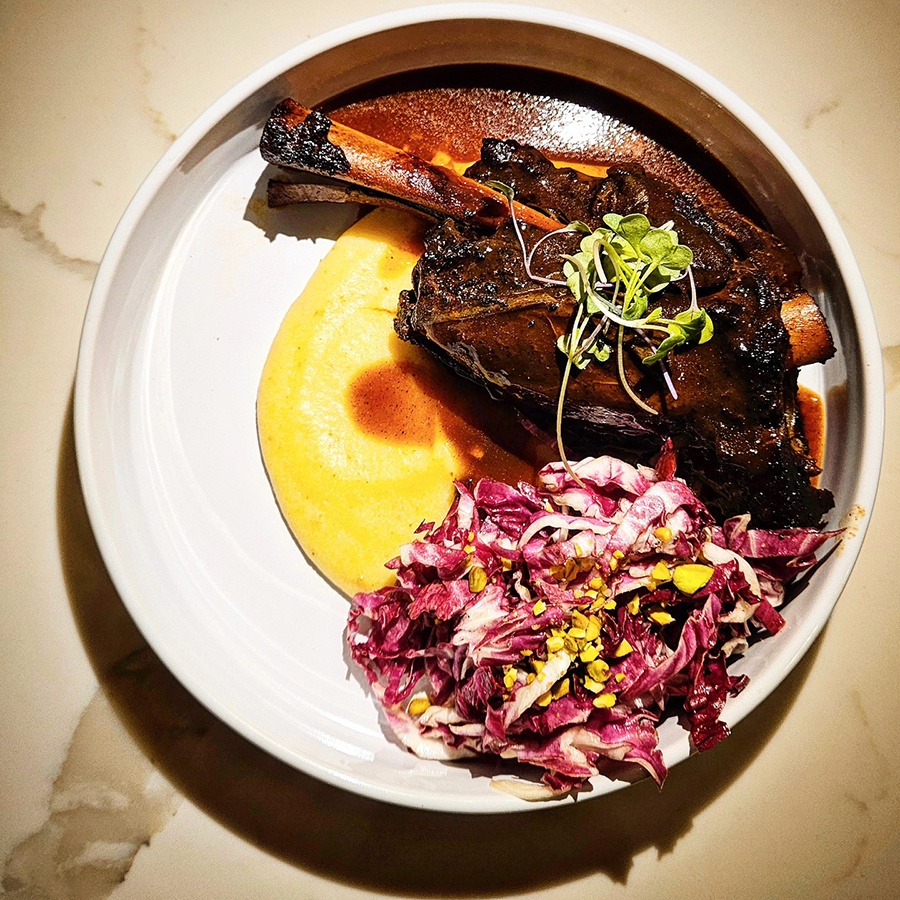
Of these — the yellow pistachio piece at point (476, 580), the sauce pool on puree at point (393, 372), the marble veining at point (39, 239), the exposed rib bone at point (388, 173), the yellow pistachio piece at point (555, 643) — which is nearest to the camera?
the yellow pistachio piece at point (555, 643)

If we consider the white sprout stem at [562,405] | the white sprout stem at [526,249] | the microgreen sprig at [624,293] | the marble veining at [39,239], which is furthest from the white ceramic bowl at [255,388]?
the white sprout stem at [562,405]

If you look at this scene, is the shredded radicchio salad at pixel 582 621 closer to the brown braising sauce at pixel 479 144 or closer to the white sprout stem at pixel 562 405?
the white sprout stem at pixel 562 405

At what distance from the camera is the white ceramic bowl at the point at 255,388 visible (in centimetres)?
234

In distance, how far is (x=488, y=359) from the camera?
2.34 metres

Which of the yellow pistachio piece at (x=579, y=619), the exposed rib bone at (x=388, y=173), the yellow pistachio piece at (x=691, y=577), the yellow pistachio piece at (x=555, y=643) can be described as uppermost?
the exposed rib bone at (x=388, y=173)

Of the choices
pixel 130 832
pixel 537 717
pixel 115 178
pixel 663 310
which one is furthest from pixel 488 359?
pixel 130 832

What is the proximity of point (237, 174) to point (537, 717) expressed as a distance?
2.26m

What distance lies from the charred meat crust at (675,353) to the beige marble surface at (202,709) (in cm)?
84

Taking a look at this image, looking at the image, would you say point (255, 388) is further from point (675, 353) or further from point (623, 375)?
point (675, 353)

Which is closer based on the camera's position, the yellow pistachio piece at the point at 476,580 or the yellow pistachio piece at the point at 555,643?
the yellow pistachio piece at the point at 555,643

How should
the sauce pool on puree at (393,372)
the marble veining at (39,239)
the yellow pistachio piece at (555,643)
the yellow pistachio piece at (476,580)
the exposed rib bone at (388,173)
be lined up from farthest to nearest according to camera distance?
the marble veining at (39,239) → the sauce pool on puree at (393,372) → the exposed rib bone at (388,173) → the yellow pistachio piece at (476,580) → the yellow pistachio piece at (555,643)

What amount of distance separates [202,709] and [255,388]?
4.29 feet

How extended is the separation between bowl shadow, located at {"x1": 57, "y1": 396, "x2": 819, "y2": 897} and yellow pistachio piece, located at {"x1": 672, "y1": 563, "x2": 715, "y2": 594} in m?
0.97

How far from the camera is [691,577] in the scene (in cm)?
224
